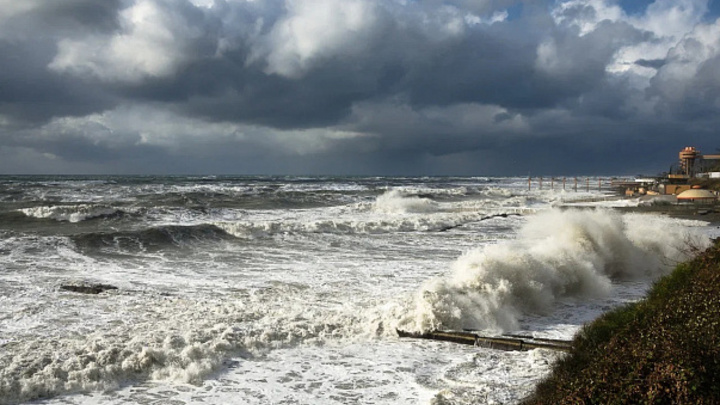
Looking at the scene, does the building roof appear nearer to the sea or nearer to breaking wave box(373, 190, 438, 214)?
breaking wave box(373, 190, 438, 214)

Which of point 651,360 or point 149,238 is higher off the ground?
point 651,360

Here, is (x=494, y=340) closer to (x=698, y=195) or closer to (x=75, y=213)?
(x=75, y=213)

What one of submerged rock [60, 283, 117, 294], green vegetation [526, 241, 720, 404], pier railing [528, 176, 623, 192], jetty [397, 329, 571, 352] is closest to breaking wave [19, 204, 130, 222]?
submerged rock [60, 283, 117, 294]

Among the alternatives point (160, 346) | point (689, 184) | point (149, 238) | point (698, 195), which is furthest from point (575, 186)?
point (160, 346)

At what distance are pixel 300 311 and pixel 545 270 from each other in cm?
510

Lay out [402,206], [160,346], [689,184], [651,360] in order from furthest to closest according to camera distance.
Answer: [689,184] → [402,206] → [160,346] → [651,360]

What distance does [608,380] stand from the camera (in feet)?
14.2

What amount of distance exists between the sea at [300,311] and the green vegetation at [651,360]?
2.26 ft

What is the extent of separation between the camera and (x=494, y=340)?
7500 mm

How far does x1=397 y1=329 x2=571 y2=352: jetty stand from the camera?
7.23 m

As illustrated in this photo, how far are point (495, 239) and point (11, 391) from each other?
688 inches

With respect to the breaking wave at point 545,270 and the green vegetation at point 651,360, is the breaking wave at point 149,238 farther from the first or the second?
the green vegetation at point 651,360

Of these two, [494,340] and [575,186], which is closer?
[494,340]

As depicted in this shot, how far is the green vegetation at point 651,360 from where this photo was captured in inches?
156
